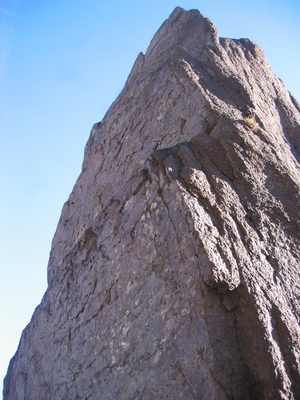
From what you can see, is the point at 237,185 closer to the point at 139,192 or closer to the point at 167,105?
the point at 139,192

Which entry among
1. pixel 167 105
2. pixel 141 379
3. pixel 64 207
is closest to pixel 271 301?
pixel 141 379

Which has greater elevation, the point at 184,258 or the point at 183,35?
the point at 183,35

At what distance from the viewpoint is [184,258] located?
5.80 m

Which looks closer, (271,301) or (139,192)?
(271,301)

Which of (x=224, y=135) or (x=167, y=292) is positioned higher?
(x=224, y=135)

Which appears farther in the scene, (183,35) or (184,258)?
(183,35)

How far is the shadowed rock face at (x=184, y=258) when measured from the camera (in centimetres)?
514

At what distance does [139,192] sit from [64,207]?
5.08 m

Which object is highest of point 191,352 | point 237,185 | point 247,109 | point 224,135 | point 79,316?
point 247,109

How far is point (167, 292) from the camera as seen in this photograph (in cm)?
579

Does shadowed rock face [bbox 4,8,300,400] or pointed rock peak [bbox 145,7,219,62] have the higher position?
pointed rock peak [bbox 145,7,219,62]

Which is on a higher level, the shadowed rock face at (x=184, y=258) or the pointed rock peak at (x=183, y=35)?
the pointed rock peak at (x=183, y=35)

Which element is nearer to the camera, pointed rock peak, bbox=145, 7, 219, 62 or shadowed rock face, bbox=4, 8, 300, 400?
shadowed rock face, bbox=4, 8, 300, 400

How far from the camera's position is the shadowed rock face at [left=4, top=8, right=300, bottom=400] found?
5141 mm
